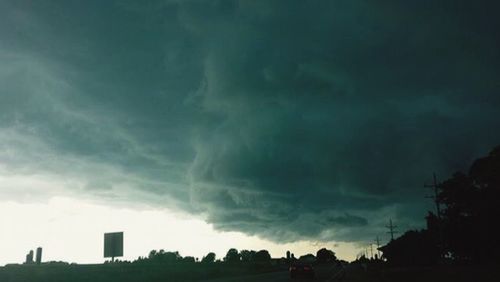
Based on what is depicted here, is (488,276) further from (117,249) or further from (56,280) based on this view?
(56,280)

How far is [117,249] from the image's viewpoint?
40.2 m

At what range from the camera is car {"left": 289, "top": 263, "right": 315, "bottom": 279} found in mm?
66875

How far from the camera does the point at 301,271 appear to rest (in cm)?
6756

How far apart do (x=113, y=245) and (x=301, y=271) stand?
33.8 m

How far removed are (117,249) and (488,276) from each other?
3103 centimetres

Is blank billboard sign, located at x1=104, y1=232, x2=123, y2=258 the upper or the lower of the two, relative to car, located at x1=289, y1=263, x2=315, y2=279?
upper

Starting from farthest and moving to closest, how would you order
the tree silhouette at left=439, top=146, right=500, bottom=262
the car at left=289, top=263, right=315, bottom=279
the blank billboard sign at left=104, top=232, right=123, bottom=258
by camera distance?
the car at left=289, top=263, right=315, bottom=279 < the tree silhouette at left=439, top=146, right=500, bottom=262 < the blank billboard sign at left=104, top=232, right=123, bottom=258

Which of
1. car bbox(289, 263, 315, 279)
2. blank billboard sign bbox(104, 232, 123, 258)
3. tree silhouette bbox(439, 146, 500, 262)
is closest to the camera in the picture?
blank billboard sign bbox(104, 232, 123, 258)

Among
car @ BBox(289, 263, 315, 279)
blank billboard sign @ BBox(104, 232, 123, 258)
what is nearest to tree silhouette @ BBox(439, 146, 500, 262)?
car @ BBox(289, 263, 315, 279)

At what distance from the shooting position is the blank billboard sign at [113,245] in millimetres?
40125

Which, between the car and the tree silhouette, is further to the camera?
the car

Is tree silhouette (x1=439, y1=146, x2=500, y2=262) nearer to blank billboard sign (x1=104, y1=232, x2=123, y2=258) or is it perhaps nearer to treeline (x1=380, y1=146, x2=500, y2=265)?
treeline (x1=380, y1=146, x2=500, y2=265)

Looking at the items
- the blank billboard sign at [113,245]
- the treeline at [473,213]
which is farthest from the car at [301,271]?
the blank billboard sign at [113,245]

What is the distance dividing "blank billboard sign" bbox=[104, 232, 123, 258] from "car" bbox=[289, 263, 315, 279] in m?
32.2
